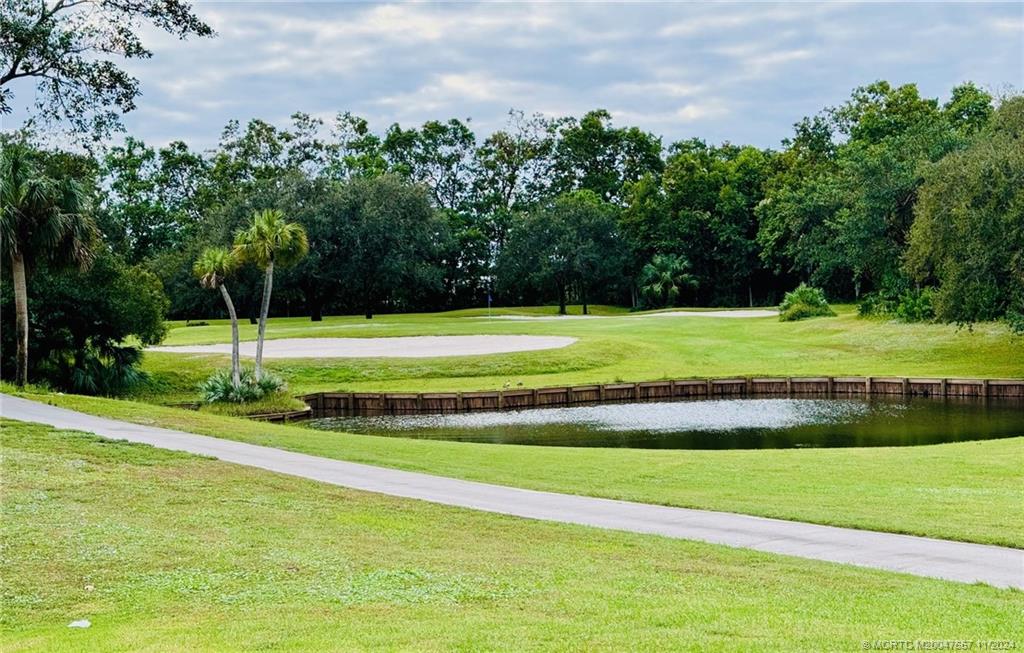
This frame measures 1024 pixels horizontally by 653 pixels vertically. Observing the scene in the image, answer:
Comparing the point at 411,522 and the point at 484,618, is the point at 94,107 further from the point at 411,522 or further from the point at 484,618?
the point at 484,618

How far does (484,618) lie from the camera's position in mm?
7504

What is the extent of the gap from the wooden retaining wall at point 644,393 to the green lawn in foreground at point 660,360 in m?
1.38

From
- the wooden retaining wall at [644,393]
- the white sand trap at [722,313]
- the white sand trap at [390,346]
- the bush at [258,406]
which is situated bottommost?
the wooden retaining wall at [644,393]

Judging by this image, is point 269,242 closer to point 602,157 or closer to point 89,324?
point 89,324

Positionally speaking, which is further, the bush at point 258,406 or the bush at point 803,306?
the bush at point 803,306

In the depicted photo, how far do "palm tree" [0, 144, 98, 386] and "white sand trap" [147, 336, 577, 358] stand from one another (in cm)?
1611

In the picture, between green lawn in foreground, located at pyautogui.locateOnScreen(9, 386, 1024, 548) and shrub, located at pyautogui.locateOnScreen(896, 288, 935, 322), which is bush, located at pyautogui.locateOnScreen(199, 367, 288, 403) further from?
shrub, located at pyautogui.locateOnScreen(896, 288, 935, 322)

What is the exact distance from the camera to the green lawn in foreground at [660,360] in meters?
43.4

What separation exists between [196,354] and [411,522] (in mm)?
38785

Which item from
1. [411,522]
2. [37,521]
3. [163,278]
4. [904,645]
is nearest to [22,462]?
[37,521]

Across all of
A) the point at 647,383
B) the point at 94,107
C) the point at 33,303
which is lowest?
the point at 647,383

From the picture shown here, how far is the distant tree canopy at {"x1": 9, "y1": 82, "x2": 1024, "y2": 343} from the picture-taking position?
6319 centimetres

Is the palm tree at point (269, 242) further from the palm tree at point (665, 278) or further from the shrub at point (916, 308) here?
the palm tree at point (665, 278)

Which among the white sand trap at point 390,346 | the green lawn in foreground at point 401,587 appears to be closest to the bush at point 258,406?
the white sand trap at point 390,346
